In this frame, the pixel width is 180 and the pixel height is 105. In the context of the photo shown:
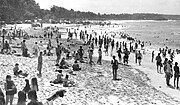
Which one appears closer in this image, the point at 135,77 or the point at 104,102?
the point at 104,102

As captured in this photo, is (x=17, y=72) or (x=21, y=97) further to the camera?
(x=17, y=72)

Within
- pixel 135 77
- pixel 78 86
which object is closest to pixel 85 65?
pixel 135 77

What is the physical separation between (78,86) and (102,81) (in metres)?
2.25

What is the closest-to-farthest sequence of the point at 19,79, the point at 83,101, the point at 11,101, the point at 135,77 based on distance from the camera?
the point at 11,101 → the point at 83,101 → the point at 19,79 → the point at 135,77

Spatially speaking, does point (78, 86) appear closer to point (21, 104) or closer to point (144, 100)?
point (144, 100)

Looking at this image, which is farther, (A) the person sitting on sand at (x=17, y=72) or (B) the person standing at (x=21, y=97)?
(A) the person sitting on sand at (x=17, y=72)

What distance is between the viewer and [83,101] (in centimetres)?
1216

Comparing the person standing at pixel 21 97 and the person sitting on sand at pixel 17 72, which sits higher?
the person standing at pixel 21 97

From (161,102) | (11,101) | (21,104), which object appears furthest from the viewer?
(161,102)

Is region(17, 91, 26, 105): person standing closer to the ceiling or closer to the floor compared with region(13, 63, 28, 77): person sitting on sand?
closer to the ceiling

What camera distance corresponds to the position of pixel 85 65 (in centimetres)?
2108

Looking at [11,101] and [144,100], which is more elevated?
[11,101]

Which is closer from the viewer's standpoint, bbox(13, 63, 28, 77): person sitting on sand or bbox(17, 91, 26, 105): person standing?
bbox(17, 91, 26, 105): person standing

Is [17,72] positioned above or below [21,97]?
below
